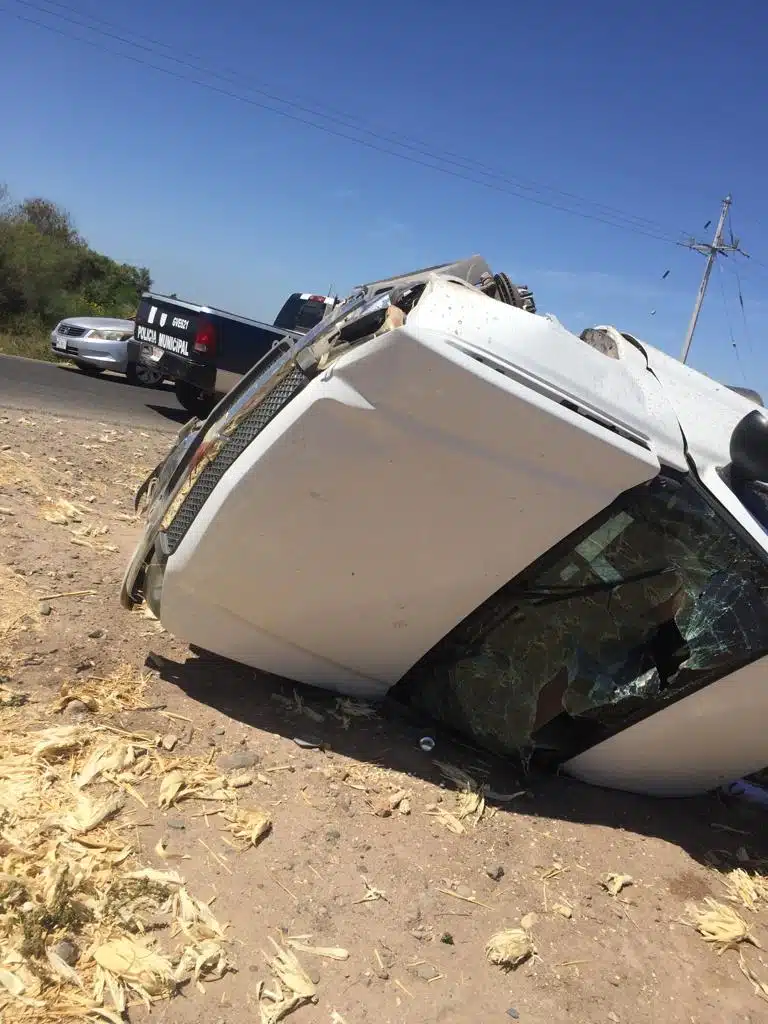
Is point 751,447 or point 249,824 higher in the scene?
point 751,447

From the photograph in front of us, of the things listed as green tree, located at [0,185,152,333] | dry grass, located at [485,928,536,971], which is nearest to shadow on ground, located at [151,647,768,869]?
dry grass, located at [485,928,536,971]

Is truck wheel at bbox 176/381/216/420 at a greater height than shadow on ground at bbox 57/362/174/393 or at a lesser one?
greater

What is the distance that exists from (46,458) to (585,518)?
519cm

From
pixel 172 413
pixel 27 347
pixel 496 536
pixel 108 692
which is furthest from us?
pixel 27 347

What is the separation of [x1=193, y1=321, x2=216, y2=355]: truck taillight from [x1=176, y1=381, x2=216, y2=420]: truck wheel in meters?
1.56

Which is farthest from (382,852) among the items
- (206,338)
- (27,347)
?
(27,347)

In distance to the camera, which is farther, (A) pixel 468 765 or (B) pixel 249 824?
(A) pixel 468 765

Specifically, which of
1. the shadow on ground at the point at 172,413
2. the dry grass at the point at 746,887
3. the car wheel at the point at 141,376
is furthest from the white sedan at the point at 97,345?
the dry grass at the point at 746,887

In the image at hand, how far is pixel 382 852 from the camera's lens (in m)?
2.90

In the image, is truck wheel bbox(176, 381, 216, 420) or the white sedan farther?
the white sedan

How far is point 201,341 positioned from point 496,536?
9082 mm

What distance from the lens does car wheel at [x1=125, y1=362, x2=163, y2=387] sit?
14.0m

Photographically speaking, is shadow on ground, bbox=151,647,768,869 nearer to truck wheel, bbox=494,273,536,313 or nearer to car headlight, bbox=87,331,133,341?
truck wheel, bbox=494,273,536,313

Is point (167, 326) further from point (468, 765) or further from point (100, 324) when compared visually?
point (468, 765)
